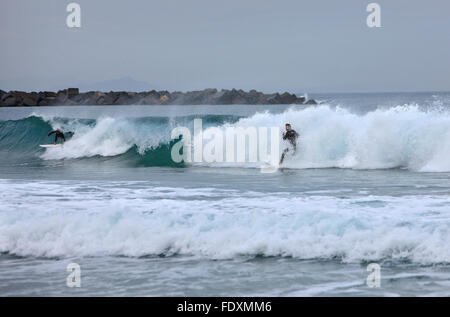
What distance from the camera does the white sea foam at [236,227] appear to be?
23.4 feet

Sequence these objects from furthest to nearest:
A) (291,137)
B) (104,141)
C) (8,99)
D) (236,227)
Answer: (8,99), (104,141), (291,137), (236,227)

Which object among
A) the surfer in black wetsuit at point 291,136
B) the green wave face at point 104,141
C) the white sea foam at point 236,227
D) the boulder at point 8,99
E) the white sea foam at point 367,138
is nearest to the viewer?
the white sea foam at point 236,227

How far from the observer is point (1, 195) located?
11102mm

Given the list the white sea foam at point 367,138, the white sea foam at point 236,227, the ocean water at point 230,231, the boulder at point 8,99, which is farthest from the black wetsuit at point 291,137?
the boulder at point 8,99

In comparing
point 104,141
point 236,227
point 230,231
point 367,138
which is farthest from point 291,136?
point 230,231

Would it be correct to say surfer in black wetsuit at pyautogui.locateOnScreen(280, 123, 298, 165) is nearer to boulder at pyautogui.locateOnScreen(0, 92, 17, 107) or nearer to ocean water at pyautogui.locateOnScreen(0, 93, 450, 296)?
ocean water at pyautogui.locateOnScreen(0, 93, 450, 296)

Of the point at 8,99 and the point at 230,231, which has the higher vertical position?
the point at 8,99

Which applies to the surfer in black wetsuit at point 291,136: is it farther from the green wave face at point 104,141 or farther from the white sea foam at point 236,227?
the white sea foam at point 236,227

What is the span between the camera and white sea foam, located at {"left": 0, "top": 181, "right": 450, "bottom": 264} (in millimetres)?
7133

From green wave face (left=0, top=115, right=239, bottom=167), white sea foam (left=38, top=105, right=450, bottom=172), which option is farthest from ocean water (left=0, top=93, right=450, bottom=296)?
green wave face (left=0, top=115, right=239, bottom=167)

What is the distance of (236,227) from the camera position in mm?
7961

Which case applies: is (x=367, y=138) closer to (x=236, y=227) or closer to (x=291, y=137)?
(x=291, y=137)

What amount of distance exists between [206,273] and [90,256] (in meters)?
1.82

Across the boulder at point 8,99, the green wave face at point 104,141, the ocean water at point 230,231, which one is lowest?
the ocean water at point 230,231
